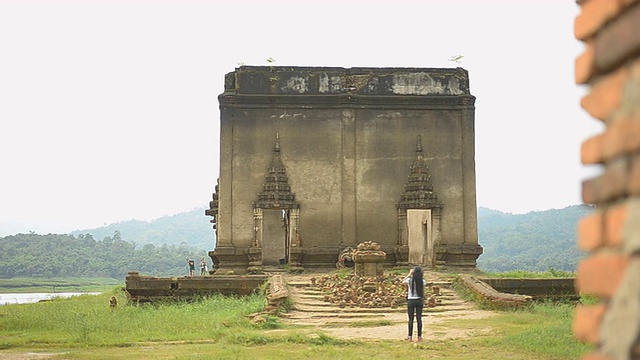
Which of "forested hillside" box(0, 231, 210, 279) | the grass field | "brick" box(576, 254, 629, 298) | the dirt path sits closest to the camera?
"brick" box(576, 254, 629, 298)

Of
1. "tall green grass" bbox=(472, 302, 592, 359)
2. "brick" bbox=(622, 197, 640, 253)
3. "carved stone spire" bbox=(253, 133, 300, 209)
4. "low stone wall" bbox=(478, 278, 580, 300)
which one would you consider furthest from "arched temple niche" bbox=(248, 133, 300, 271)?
"brick" bbox=(622, 197, 640, 253)

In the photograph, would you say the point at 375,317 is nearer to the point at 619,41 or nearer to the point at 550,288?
the point at 550,288

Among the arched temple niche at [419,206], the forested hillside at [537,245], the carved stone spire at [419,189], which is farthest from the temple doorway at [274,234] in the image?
the forested hillside at [537,245]

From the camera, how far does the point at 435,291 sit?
18.0 metres

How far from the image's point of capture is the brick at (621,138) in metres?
2.84

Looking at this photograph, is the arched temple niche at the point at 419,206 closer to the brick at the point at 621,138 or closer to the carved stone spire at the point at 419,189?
the carved stone spire at the point at 419,189

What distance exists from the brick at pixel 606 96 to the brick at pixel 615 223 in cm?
35

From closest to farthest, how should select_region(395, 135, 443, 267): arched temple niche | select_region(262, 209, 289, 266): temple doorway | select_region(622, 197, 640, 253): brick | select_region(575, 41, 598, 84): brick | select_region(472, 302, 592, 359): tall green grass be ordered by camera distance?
select_region(622, 197, 640, 253): brick → select_region(575, 41, 598, 84): brick → select_region(472, 302, 592, 359): tall green grass → select_region(395, 135, 443, 267): arched temple niche → select_region(262, 209, 289, 266): temple doorway

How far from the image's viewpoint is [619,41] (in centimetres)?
301

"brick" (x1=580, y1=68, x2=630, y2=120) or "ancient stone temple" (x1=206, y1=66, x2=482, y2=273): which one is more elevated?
"ancient stone temple" (x1=206, y1=66, x2=482, y2=273)

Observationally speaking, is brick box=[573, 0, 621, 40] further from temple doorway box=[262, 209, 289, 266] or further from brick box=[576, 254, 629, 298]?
temple doorway box=[262, 209, 289, 266]

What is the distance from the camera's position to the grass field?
11.0m

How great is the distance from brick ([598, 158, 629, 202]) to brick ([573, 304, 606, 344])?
15.4 inches

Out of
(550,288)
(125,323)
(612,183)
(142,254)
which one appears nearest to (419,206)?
(550,288)
